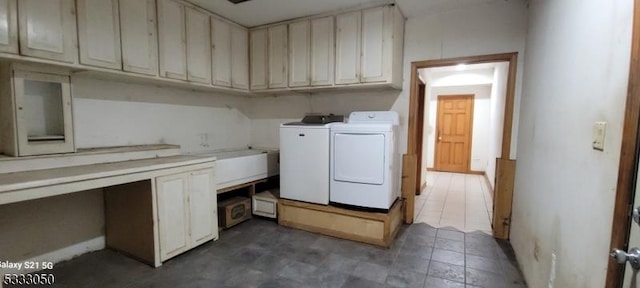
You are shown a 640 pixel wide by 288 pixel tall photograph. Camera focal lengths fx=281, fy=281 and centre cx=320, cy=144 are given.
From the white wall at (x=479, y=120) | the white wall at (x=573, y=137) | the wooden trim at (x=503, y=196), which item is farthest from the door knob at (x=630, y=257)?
the white wall at (x=479, y=120)

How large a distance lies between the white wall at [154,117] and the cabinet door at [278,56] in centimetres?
84

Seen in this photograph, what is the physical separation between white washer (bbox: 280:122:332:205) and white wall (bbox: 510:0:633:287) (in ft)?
5.63

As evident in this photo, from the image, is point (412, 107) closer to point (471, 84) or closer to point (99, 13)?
point (99, 13)

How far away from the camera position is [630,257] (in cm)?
83

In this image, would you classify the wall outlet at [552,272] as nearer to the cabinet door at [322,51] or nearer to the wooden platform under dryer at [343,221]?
the wooden platform under dryer at [343,221]

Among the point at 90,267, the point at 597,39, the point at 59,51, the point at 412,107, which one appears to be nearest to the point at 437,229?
the point at 412,107

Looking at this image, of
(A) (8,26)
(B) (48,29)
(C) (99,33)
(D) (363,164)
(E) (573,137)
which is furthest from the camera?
(D) (363,164)

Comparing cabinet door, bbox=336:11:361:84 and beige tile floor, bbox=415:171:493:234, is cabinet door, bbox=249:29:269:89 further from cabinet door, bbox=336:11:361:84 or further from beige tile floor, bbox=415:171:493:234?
beige tile floor, bbox=415:171:493:234

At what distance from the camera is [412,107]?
10.4ft

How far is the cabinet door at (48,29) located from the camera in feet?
5.88

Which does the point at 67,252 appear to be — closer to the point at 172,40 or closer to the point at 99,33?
the point at 99,33

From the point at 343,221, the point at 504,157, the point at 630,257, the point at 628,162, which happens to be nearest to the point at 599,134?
the point at 628,162

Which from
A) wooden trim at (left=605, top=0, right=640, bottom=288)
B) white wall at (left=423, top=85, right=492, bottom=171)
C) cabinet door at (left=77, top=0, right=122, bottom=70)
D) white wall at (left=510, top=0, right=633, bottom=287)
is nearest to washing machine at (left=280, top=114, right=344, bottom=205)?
cabinet door at (left=77, top=0, right=122, bottom=70)

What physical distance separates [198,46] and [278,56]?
877mm
